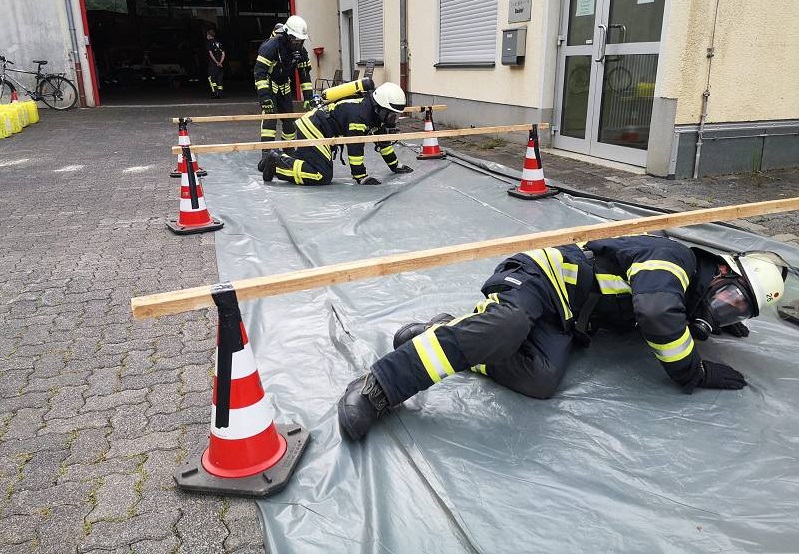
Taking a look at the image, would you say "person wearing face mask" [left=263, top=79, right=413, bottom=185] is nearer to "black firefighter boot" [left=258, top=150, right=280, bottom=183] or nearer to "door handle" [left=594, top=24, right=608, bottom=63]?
"black firefighter boot" [left=258, top=150, right=280, bottom=183]

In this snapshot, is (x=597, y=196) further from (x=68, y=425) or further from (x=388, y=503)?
(x=68, y=425)

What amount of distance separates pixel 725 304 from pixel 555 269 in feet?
2.39

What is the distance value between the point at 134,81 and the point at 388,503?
29020 mm

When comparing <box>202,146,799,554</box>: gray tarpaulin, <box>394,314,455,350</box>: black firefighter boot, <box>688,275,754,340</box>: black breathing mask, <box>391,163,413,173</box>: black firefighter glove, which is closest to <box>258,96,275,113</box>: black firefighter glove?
<box>391,163,413,173</box>: black firefighter glove

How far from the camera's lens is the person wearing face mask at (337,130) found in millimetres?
6699

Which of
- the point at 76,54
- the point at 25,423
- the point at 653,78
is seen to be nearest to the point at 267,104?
the point at 653,78

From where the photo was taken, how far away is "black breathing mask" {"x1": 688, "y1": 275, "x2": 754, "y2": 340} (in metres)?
2.59

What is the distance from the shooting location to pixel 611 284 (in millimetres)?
2826

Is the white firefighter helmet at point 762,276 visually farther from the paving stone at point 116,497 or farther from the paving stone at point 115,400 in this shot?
the paving stone at point 115,400

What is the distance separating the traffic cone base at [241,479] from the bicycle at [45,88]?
16.1m

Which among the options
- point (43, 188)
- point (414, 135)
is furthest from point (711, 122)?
point (43, 188)

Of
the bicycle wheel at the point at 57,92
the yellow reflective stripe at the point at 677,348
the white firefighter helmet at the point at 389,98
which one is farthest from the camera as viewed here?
the bicycle wheel at the point at 57,92

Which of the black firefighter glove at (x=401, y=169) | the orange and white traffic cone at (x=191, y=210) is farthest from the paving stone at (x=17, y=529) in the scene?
the black firefighter glove at (x=401, y=169)

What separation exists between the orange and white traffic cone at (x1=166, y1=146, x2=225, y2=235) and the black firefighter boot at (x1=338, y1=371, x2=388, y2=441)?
11.0 feet
